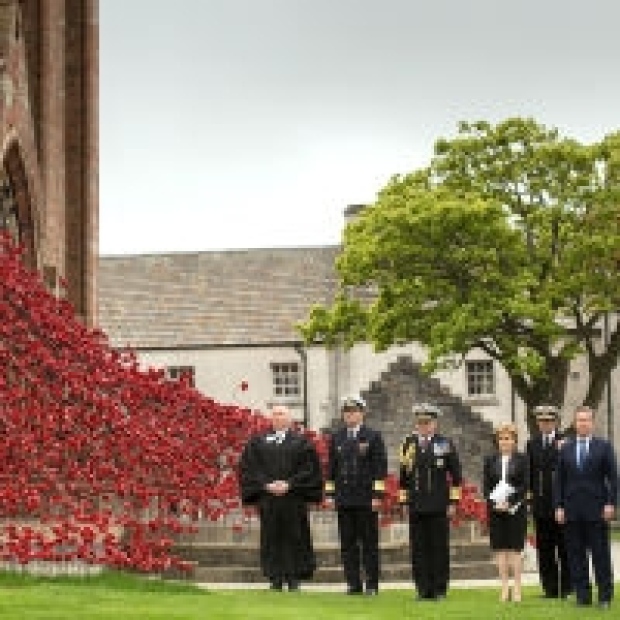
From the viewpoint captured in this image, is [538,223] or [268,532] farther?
[538,223]

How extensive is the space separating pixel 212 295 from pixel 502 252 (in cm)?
1872

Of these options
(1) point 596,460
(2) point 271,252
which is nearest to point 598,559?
(1) point 596,460

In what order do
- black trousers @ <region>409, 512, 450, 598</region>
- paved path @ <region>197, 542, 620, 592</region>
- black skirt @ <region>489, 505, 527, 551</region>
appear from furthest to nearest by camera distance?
paved path @ <region>197, 542, 620, 592</region>, black trousers @ <region>409, 512, 450, 598</region>, black skirt @ <region>489, 505, 527, 551</region>

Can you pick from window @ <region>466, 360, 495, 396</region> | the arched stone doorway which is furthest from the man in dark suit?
window @ <region>466, 360, 495, 396</region>

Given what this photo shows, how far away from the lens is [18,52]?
30.4m

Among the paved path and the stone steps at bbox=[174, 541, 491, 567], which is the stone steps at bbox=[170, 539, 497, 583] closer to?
the stone steps at bbox=[174, 541, 491, 567]

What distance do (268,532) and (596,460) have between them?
3726 millimetres

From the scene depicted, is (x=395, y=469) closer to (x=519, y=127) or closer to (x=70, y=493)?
(x=519, y=127)

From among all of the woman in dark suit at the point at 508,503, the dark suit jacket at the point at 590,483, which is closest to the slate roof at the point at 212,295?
the woman in dark suit at the point at 508,503

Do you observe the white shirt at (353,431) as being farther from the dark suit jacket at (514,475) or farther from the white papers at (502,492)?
the white papers at (502,492)

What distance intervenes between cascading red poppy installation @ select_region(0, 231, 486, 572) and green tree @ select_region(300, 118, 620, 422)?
653 inches

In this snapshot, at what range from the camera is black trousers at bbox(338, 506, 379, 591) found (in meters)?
19.4

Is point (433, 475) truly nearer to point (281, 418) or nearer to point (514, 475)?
point (514, 475)

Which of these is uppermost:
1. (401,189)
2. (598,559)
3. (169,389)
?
(401,189)
